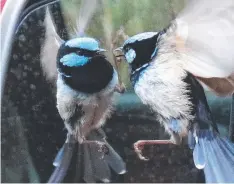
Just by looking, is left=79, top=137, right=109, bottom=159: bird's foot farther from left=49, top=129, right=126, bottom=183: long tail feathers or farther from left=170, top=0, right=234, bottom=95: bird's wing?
left=170, top=0, right=234, bottom=95: bird's wing

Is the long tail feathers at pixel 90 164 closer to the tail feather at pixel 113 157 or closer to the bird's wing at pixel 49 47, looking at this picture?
the tail feather at pixel 113 157

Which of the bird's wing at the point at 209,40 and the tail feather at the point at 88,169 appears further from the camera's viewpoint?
the tail feather at the point at 88,169

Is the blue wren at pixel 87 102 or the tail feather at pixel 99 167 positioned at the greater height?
the blue wren at pixel 87 102

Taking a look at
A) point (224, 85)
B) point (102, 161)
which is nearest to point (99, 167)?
point (102, 161)

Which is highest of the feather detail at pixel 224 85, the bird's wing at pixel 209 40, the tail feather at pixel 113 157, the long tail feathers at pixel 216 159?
the bird's wing at pixel 209 40

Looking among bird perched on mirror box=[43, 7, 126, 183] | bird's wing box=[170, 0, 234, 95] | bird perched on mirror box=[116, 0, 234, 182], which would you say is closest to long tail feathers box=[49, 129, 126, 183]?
bird perched on mirror box=[43, 7, 126, 183]

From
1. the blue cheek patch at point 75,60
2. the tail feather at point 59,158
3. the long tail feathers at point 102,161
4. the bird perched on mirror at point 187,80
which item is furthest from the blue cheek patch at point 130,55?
the tail feather at point 59,158

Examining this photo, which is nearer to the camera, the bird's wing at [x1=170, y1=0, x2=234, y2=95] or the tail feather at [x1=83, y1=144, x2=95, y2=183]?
the bird's wing at [x1=170, y1=0, x2=234, y2=95]

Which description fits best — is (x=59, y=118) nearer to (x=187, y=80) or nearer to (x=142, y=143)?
(x=142, y=143)
